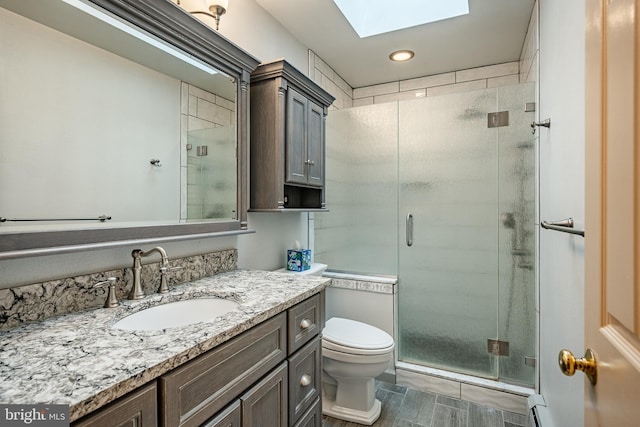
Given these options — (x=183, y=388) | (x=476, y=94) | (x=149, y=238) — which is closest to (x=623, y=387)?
(x=183, y=388)

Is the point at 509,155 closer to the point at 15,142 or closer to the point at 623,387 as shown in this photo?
the point at 623,387

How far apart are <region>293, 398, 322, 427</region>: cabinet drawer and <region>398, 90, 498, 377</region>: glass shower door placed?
1.16 m

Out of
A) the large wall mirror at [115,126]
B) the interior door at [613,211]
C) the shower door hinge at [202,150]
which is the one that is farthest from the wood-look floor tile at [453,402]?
the shower door hinge at [202,150]

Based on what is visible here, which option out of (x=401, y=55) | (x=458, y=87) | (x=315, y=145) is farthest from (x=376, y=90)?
(x=315, y=145)

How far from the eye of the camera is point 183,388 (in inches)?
30.2

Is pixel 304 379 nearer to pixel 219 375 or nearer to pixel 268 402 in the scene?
pixel 268 402

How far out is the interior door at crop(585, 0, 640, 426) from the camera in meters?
0.48

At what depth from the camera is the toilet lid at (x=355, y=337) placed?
1.81 meters

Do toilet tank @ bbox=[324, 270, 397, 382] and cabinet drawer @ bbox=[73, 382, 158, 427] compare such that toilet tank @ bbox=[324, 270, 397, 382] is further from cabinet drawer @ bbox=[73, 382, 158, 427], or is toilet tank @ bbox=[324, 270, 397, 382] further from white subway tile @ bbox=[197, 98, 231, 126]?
cabinet drawer @ bbox=[73, 382, 158, 427]

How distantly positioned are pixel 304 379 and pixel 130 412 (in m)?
0.77

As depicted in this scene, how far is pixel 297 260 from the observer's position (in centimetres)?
208

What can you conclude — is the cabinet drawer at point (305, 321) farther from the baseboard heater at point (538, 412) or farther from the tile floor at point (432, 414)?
the baseboard heater at point (538, 412)

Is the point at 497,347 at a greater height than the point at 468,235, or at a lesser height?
lesser

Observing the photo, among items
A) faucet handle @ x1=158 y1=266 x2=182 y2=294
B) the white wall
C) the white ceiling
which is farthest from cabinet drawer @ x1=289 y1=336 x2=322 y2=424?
the white ceiling
